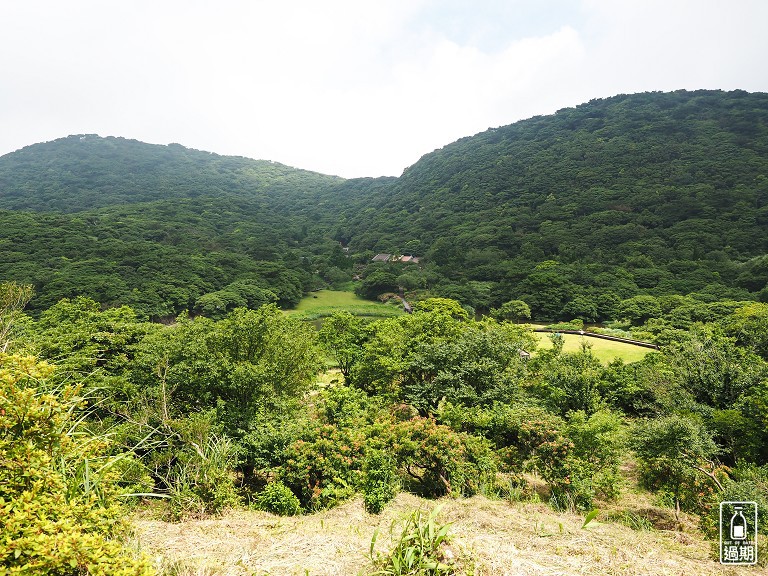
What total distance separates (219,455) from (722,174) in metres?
107

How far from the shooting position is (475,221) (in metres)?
90.7

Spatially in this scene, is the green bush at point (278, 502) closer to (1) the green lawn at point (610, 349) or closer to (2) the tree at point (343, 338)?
(2) the tree at point (343, 338)

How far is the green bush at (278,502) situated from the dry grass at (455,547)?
1.55 meters

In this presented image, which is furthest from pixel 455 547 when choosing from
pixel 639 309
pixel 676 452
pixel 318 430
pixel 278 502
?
pixel 639 309

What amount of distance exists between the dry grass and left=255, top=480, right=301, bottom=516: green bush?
61.2 inches

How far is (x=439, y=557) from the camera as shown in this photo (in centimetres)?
415

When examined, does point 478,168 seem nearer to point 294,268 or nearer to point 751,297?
point 294,268

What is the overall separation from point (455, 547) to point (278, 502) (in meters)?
4.89

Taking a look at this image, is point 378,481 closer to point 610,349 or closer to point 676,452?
point 676,452

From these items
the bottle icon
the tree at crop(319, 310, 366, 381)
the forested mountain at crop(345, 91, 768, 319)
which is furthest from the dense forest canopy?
the forested mountain at crop(345, 91, 768, 319)

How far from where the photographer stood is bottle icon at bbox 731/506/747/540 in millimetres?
6141

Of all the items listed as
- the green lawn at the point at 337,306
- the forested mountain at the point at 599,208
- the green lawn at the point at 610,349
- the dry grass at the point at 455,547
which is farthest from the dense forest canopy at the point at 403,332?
the green lawn at the point at 337,306

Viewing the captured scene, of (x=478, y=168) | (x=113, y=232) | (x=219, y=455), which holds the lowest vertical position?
(x=219, y=455)

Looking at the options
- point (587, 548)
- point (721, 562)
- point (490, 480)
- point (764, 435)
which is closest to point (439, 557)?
point (587, 548)
